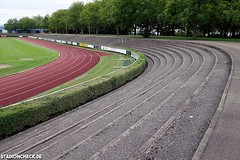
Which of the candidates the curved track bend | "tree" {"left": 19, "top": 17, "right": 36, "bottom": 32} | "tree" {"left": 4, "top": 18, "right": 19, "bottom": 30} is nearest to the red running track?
the curved track bend

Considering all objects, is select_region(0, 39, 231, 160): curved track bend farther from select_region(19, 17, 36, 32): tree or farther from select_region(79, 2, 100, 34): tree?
select_region(19, 17, 36, 32): tree

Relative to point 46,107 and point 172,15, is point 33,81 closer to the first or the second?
point 46,107

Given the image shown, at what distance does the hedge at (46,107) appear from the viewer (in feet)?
32.5

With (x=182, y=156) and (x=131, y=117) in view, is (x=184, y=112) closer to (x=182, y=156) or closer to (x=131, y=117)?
(x=131, y=117)

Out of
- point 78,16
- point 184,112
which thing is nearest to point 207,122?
point 184,112

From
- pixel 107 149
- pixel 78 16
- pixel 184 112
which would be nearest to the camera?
pixel 107 149

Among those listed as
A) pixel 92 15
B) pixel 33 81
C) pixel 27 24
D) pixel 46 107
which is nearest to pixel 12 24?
pixel 27 24

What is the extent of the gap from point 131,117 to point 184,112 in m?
2.29

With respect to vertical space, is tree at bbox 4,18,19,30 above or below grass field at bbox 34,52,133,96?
above

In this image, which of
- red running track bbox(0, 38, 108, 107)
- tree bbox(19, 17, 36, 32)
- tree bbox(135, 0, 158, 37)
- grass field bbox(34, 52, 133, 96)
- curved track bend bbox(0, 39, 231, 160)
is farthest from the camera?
tree bbox(19, 17, 36, 32)

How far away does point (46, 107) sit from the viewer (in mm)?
11641

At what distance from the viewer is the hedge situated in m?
9.90

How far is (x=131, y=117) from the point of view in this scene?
10.2 m

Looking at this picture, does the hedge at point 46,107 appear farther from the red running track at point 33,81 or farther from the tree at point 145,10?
the tree at point 145,10
